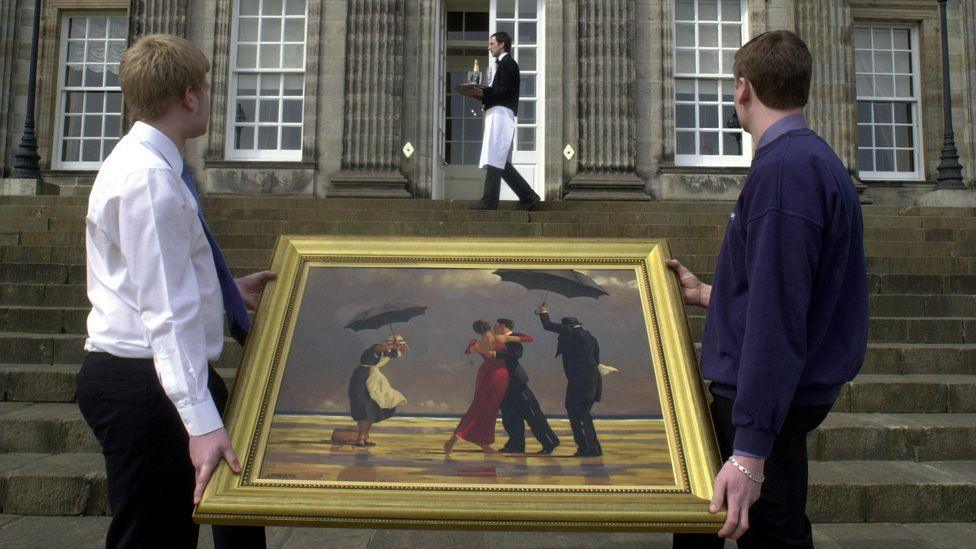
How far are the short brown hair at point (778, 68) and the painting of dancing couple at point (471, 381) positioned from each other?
2.40ft

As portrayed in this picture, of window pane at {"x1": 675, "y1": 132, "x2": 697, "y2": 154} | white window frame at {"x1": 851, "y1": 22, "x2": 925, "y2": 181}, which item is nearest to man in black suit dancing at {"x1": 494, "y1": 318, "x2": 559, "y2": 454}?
window pane at {"x1": 675, "y1": 132, "x2": 697, "y2": 154}

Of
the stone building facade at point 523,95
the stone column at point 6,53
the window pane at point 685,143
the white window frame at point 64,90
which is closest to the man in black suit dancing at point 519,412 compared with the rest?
the stone building facade at point 523,95

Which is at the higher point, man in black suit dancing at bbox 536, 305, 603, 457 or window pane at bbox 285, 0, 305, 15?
window pane at bbox 285, 0, 305, 15

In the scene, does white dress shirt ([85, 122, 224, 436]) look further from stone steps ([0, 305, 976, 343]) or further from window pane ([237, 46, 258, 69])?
window pane ([237, 46, 258, 69])

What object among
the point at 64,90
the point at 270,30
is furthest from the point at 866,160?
the point at 64,90

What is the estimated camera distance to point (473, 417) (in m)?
2.01

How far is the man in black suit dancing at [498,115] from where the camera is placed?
824 cm

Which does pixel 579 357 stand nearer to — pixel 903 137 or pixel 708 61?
pixel 708 61

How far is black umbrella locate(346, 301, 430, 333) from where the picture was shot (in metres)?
2.23

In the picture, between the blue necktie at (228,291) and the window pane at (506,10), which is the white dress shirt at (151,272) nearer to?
→ the blue necktie at (228,291)

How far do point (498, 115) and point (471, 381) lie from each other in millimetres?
6605

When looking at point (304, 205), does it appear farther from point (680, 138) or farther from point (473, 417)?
point (473, 417)

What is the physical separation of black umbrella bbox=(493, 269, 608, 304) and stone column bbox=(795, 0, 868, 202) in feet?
36.9

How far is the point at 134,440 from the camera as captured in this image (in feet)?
6.05
